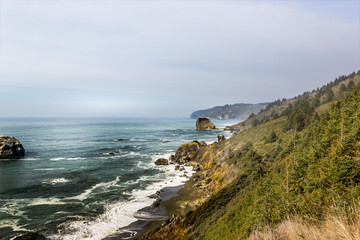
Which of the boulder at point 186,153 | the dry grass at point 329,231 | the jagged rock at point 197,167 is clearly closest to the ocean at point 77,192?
the jagged rock at point 197,167

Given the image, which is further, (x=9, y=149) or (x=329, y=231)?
(x=9, y=149)

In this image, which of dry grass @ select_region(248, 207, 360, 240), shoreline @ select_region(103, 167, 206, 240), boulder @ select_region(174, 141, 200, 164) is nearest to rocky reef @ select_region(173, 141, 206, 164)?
boulder @ select_region(174, 141, 200, 164)

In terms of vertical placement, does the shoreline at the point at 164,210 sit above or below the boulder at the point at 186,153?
below

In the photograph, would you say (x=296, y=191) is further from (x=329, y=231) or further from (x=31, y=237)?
(x=31, y=237)

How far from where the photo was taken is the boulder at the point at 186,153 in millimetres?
51906

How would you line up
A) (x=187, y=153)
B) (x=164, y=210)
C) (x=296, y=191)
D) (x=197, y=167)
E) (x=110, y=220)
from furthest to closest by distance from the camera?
(x=187, y=153), (x=197, y=167), (x=164, y=210), (x=110, y=220), (x=296, y=191)

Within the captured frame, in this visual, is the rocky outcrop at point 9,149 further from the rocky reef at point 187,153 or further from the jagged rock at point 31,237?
the jagged rock at point 31,237

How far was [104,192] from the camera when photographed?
32.1m

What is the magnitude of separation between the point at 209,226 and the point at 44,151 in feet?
230

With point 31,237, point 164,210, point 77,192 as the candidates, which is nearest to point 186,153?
point 164,210

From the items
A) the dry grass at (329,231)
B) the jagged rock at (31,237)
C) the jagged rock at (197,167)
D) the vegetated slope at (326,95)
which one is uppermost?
the vegetated slope at (326,95)

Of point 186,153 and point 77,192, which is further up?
point 186,153

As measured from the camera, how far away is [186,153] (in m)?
53.5

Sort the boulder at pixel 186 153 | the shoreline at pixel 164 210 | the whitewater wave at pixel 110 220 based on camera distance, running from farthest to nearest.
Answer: the boulder at pixel 186 153
the shoreline at pixel 164 210
the whitewater wave at pixel 110 220
